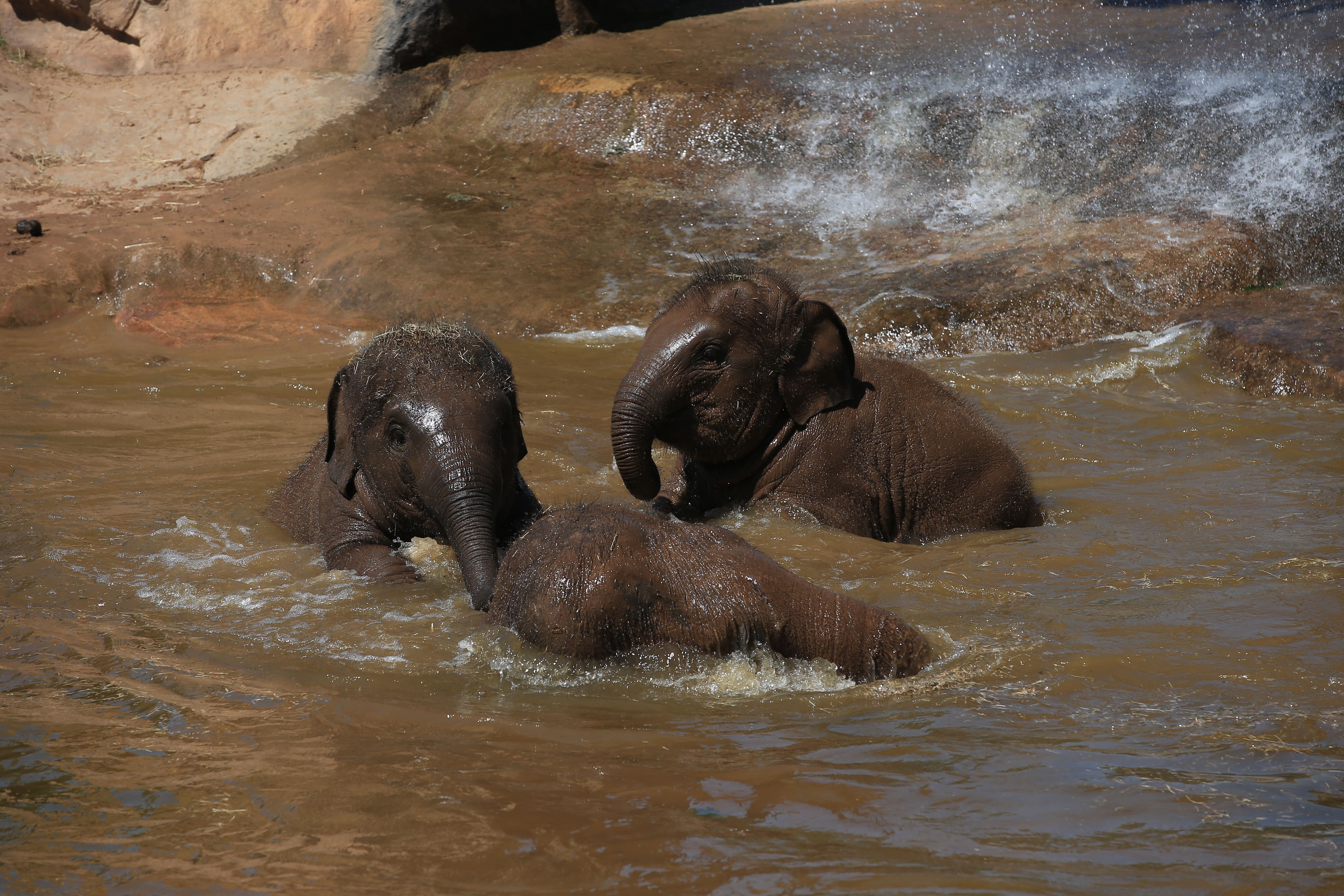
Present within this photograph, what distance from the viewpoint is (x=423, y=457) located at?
617cm

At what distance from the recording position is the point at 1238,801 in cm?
350

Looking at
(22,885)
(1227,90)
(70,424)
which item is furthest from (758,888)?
(1227,90)

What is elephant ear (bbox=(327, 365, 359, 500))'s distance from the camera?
6.68m

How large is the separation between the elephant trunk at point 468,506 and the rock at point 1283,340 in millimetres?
7090

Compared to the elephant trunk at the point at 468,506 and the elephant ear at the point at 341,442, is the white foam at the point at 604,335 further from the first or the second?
the elephant trunk at the point at 468,506

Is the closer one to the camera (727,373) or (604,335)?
(727,373)

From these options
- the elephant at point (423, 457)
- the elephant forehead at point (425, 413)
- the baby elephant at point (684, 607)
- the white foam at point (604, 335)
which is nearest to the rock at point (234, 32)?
the white foam at point (604, 335)

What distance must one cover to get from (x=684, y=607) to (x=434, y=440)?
6.49ft

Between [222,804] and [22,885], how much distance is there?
0.57 meters

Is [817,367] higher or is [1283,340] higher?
[817,367]

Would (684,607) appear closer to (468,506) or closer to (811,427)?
(468,506)

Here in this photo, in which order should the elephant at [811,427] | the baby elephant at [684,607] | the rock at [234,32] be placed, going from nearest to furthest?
the baby elephant at [684,607] < the elephant at [811,427] < the rock at [234,32]

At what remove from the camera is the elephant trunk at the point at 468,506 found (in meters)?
5.87

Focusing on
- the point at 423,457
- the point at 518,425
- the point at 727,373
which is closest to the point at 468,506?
the point at 423,457
